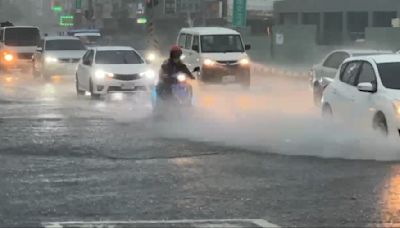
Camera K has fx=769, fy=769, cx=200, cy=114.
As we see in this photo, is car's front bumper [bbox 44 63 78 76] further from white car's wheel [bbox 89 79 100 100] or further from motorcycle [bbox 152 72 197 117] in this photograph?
motorcycle [bbox 152 72 197 117]

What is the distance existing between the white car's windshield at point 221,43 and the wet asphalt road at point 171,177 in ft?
28.6

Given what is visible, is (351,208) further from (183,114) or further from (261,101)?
(261,101)

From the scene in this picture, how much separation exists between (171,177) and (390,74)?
4.57 m

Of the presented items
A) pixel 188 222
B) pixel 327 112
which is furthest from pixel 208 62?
pixel 188 222

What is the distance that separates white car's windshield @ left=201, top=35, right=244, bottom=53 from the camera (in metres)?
24.9

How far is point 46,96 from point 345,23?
42919mm

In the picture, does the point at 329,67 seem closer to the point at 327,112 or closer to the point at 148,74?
the point at 327,112

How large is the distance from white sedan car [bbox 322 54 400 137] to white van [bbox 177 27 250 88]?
10.8 meters

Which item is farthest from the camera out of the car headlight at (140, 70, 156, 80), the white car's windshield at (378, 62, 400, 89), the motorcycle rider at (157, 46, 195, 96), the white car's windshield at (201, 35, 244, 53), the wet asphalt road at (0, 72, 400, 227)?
the white car's windshield at (201, 35, 244, 53)

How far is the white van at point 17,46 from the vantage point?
110 ft

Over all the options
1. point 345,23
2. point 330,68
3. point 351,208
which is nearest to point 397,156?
point 351,208

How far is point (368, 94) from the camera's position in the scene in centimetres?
1209

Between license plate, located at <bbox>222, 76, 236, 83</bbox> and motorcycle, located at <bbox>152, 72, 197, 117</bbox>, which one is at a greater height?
motorcycle, located at <bbox>152, 72, 197, 117</bbox>

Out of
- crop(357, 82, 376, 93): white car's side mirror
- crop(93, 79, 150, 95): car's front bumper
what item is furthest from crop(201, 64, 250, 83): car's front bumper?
crop(357, 82, 376, 93): white car's side mirror
